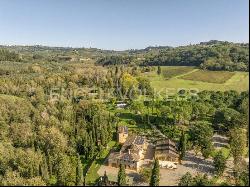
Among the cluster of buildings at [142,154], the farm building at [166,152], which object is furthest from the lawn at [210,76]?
the cluster of buildings at [142,154]

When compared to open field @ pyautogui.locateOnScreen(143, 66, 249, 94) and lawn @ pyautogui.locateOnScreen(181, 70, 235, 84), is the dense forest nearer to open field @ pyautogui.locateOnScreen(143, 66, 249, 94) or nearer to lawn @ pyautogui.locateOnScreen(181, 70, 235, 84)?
lawn @ pyautogui.locateOnScreen(181, 70, 235, 84)

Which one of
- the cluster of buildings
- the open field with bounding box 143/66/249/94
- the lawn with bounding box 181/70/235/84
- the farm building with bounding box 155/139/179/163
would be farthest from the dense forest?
the cluster of buildings

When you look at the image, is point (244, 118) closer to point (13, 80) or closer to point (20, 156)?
point (20, 156)

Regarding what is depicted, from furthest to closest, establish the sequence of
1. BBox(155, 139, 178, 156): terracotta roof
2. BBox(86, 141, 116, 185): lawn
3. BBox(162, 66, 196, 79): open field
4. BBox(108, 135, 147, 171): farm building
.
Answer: BBox(162, 66, 196, 79): open field < BBox(155, 139, 178, 156): terracotta roof < BBox(108, 135, 147, 171): farm building < BBox(86, 141, 116, 185): lawn

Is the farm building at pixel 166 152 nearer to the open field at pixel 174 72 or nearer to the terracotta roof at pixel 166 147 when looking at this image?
the terracotta roof at pixel 166 147

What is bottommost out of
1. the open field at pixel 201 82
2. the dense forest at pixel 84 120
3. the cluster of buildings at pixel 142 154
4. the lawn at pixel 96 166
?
the lawn at pixel 96 166

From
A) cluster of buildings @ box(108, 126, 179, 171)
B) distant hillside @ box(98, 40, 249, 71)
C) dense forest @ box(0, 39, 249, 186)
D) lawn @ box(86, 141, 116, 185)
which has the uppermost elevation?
distant hillside @ box(98, 40, 249, 71)

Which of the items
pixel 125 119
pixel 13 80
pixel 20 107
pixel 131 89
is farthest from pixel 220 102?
pixel 13 80
